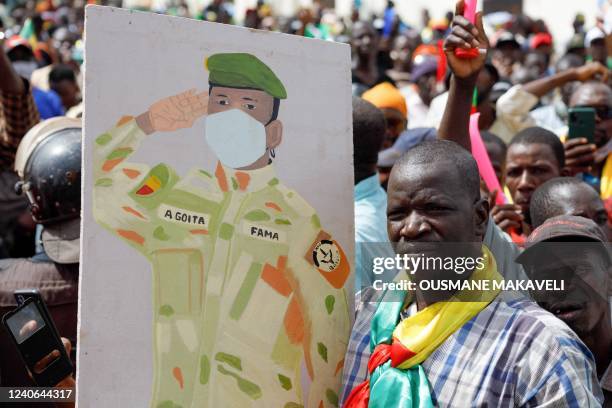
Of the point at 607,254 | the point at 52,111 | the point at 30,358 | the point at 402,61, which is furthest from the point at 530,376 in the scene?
the point at 402,61

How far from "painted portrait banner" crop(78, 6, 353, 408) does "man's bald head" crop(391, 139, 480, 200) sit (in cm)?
30

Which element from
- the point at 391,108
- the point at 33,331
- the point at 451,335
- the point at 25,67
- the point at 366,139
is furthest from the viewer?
the point at 25,67

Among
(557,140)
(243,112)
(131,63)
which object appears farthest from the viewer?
(557,140)

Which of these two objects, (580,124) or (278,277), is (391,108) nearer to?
(580,124)

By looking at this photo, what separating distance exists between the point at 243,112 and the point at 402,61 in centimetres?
999

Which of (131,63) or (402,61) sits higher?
(402,61)

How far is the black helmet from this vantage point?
3.54 m

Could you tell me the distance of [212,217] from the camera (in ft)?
8.84

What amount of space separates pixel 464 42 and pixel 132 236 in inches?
53.2

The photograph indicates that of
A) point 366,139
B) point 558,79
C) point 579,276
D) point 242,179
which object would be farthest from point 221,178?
point 558,79

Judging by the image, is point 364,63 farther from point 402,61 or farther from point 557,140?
point 557,140

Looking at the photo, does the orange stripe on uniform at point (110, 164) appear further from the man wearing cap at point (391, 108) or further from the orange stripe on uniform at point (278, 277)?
the man wearing cap at point (391, 108)

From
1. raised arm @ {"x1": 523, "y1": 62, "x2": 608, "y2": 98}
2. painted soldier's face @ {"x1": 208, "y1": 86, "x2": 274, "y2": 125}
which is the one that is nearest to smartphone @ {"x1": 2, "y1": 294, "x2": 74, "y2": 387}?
painted soldier's face @ {"x1": 208, "y1": 86, "x2": 274, "y2": 125}

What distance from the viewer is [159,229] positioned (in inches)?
103
